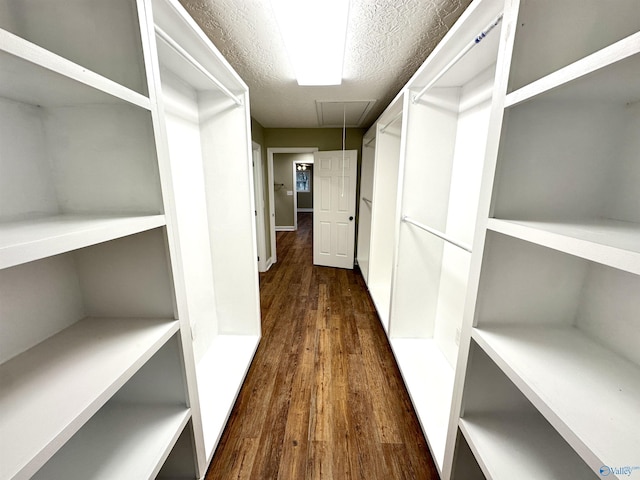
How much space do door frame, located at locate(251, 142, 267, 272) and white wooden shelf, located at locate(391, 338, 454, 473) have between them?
8.25 ft

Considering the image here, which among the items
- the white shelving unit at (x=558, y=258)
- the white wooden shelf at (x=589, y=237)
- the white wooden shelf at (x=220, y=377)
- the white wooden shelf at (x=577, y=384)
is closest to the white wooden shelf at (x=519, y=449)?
the white shelving unit at (x=558, y=258)

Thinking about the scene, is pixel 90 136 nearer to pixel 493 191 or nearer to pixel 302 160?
pixel 493 191

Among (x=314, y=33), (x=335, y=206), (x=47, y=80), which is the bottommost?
(x=335, y=206)

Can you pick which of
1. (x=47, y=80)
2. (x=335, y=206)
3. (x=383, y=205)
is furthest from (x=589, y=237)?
(x=335, y=206)

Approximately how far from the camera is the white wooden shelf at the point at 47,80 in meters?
0.49

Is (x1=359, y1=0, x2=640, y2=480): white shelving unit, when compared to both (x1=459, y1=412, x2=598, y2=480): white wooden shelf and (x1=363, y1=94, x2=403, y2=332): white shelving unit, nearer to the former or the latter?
(x1=459, y1=412, x2=598, y2=480): white wooden shelf

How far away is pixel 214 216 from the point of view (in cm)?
200

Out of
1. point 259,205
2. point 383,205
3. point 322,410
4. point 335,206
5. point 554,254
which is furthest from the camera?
point 335,206

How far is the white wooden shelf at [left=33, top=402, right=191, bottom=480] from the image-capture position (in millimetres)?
824

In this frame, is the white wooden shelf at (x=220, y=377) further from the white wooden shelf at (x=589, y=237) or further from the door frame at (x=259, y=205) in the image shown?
→ the door frame at (x=259, y=205)

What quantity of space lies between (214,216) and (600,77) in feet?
6.82

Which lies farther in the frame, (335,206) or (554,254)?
(335,206)

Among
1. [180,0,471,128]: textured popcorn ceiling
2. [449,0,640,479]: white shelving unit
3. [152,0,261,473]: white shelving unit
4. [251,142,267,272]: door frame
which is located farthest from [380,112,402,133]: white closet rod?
[251,142,267,272]: door frame

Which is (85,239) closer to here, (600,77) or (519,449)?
(600,77)
